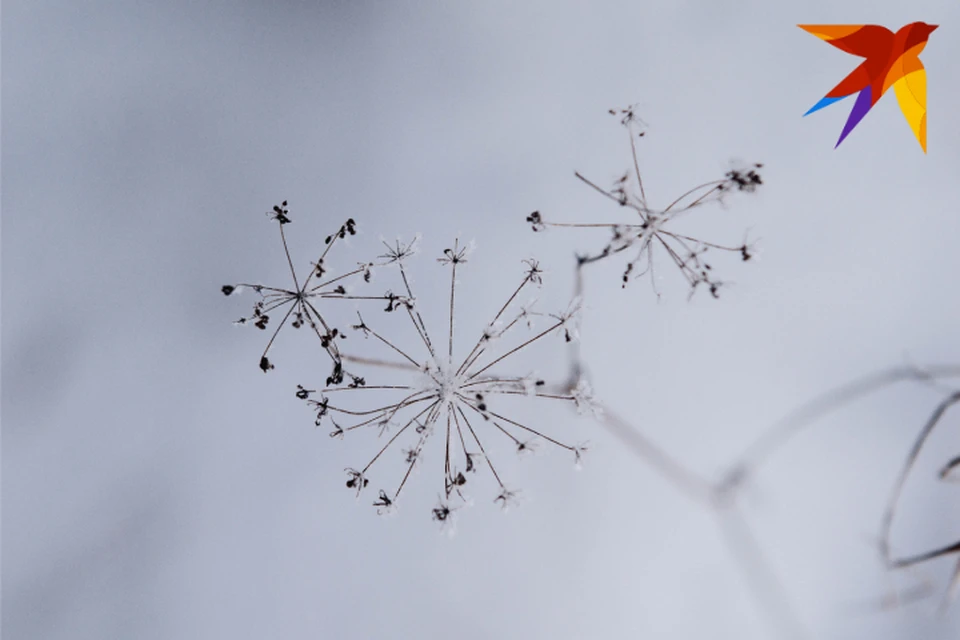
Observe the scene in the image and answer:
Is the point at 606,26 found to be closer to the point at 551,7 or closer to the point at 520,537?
the point at 551,7

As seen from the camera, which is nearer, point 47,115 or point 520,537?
point 47,115

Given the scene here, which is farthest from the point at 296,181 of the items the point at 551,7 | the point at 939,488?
the point at 939,488

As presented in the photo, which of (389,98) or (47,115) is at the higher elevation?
(389,98)

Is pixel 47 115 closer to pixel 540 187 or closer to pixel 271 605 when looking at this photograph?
pixel 540 187

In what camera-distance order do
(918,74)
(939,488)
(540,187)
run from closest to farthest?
(918,74) < (540,187) < (939,488)

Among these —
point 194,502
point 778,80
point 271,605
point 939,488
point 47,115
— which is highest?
point 778,80

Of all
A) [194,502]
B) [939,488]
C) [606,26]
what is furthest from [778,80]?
[194,502]

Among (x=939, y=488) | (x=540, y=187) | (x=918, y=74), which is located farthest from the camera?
(x=939, y=488)
